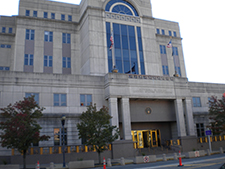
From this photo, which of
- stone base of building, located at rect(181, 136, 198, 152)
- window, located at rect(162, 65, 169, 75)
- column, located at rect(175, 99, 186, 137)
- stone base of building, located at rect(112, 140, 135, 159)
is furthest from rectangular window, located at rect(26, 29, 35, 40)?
stone base of building, located at rect(181, 136, 198, 152)

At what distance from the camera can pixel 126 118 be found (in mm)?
32281

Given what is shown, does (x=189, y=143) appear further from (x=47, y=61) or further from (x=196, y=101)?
(x=47, y=61)

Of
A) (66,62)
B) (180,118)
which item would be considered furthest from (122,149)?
(66,62)

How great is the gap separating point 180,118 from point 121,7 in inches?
905

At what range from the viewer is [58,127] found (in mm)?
30766

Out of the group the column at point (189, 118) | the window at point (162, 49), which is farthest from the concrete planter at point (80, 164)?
the window at point (162, 49)

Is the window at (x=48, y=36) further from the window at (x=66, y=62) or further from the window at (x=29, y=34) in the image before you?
the window at (x=66, y=62)

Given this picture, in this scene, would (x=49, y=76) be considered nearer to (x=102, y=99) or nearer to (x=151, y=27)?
(x=102, y=99)

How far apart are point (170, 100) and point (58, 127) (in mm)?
17863

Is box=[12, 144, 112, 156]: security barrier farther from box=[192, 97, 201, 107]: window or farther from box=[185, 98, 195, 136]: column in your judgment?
box=[192, 97, 201, 107]: window

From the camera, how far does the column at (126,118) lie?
31734 millimetres

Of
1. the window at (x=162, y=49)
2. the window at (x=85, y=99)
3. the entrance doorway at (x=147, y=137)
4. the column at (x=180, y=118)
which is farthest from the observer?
the window at (x=162, y=49)

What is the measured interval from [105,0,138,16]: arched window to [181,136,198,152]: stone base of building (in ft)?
80.1

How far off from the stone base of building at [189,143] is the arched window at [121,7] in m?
24.4
